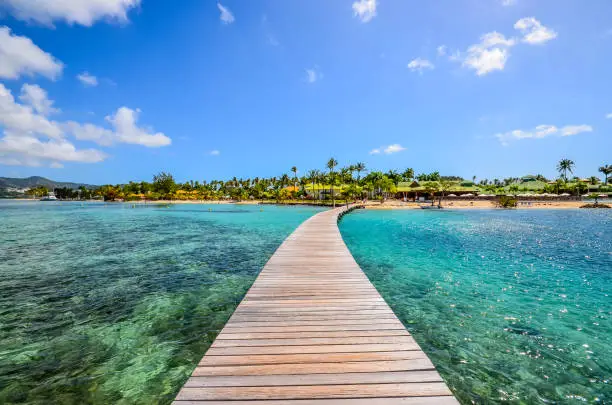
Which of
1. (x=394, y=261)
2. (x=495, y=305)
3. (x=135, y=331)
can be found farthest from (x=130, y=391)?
(x=394, y=261)

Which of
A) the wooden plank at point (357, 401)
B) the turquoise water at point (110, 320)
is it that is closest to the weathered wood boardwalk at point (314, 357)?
the wooden plank at point (357, 401)

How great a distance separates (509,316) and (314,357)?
6.70 metres

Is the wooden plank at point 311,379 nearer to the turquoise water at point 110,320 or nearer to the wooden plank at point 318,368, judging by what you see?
the wooden plank at point 318,368

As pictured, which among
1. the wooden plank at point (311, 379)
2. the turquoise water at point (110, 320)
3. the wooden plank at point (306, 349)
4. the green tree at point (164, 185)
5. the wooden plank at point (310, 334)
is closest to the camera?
the wooden plank at point (311, 379)

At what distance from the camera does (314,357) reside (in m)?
3.85

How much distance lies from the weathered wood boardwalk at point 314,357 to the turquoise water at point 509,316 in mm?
1780

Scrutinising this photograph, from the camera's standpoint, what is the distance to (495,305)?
8461 mm

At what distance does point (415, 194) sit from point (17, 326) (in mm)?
92265

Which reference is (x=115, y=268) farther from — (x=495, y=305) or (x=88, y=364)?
(x=495, y=305)

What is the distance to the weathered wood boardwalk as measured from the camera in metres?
3.09

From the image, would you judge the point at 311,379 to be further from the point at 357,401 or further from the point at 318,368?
the point at 357,401

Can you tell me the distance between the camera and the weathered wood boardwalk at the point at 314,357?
3.09 m

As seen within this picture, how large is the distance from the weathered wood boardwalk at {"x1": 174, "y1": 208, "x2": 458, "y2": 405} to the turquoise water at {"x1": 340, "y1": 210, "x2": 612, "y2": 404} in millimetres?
1780

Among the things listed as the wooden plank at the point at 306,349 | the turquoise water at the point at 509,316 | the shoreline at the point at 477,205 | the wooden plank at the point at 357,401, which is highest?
the wooden plank at the point at 357,401
